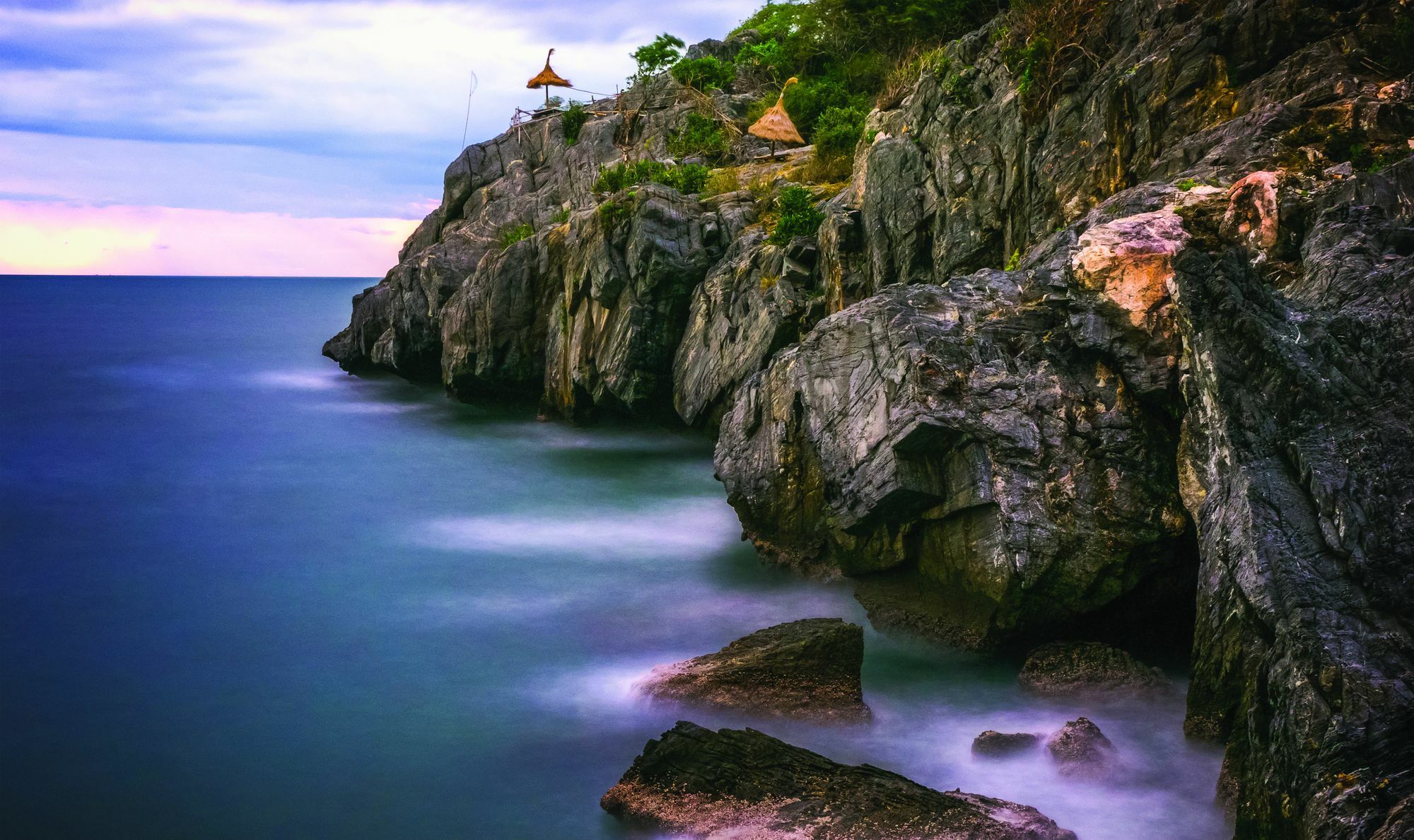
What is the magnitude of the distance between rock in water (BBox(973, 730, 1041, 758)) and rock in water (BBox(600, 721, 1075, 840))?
144 cm

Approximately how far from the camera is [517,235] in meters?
33.6

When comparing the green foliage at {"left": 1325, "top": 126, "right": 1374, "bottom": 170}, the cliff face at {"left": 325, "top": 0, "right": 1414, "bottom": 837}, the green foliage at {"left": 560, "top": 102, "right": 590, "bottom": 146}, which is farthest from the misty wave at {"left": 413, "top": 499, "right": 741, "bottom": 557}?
the green foliage at {"left": 560, "top": 102, "right": 590, "bottom": 146}

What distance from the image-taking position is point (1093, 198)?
1619 centimetres

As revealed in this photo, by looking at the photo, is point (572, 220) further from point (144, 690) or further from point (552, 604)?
point (144, 690)

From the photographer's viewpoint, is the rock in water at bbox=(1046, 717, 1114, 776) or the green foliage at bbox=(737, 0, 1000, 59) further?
the green foliage at bbox=(737, 0, 1000, 59)

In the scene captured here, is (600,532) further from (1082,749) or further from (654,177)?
(654,177)

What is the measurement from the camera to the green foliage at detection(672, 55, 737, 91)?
133ft

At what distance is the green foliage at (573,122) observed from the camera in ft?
133

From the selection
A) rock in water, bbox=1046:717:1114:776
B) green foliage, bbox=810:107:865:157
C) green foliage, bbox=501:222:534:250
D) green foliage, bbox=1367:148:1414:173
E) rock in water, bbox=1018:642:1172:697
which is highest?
green foliage, bbox=810:107:865:157

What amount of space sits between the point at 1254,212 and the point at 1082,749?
6.58 metres

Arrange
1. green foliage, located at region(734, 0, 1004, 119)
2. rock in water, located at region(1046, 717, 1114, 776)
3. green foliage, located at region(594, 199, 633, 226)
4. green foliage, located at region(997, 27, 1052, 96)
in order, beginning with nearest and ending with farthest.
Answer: rock in water, located at region(1046, 717, 1114, 776), green foliage, located at region(997, 27, 1052, 96), green foliage, located at region(594, 199, 633, 226), green foliage, located at region(734, 0, 1004, 119)

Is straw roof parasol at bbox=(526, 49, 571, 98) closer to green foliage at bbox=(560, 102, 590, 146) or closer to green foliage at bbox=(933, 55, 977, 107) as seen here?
green foliage at bbox=(560, 102, 590, 146)

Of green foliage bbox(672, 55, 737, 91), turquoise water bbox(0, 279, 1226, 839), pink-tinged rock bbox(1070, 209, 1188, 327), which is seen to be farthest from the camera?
green foliage bbox(672, 55, 737, 91)

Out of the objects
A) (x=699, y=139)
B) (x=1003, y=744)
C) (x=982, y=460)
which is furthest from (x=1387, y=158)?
(x=699, y=139)
